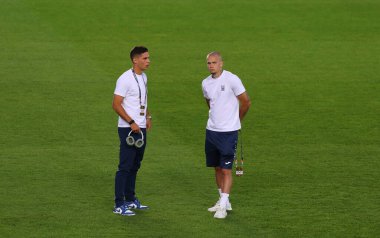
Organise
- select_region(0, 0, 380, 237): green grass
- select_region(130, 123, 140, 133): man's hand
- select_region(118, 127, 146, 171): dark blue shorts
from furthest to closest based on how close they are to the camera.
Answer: select_region(0, 0, 380, 237): green grass < select_region(118, 127, 146, 171): dark blue shorts < select_region(130, 123, 140, 133): man's hand

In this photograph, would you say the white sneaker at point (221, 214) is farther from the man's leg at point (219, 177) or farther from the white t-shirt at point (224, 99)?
the white t-shirt at point (224, 99)

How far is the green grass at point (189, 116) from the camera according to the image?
13.7 metres

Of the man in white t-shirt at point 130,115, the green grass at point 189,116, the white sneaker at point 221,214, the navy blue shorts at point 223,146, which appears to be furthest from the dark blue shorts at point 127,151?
the white sneaker at point 221,214

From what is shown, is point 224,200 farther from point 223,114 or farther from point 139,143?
point 139,143

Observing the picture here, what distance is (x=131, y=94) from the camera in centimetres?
1352

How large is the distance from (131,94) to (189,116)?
6.05 meters

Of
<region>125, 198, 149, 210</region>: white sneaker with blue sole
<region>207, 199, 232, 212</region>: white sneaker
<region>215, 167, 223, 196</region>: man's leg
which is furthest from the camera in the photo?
<region>215, 167, 223, 196</region>: man's leg

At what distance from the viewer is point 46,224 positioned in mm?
13227

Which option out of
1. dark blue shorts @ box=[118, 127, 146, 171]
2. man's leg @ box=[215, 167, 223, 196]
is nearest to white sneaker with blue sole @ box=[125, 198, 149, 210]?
dark blue shorts @ box=[118, 127, 146, 171]

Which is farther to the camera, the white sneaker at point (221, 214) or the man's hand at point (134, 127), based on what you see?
the white sneaker at point (221, 214)

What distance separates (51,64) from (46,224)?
33.8 feet

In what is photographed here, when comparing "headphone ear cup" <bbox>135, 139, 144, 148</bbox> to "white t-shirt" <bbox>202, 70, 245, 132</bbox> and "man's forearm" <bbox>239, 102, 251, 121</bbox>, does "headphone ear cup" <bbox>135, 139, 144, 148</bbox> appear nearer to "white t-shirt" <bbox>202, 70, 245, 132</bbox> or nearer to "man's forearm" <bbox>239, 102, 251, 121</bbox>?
"white t-shirt" <bbox>202, 70, 245, 132</bbox>

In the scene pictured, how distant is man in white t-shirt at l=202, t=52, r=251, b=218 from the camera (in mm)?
13633

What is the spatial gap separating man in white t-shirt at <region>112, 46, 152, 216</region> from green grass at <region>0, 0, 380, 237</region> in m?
0.44
